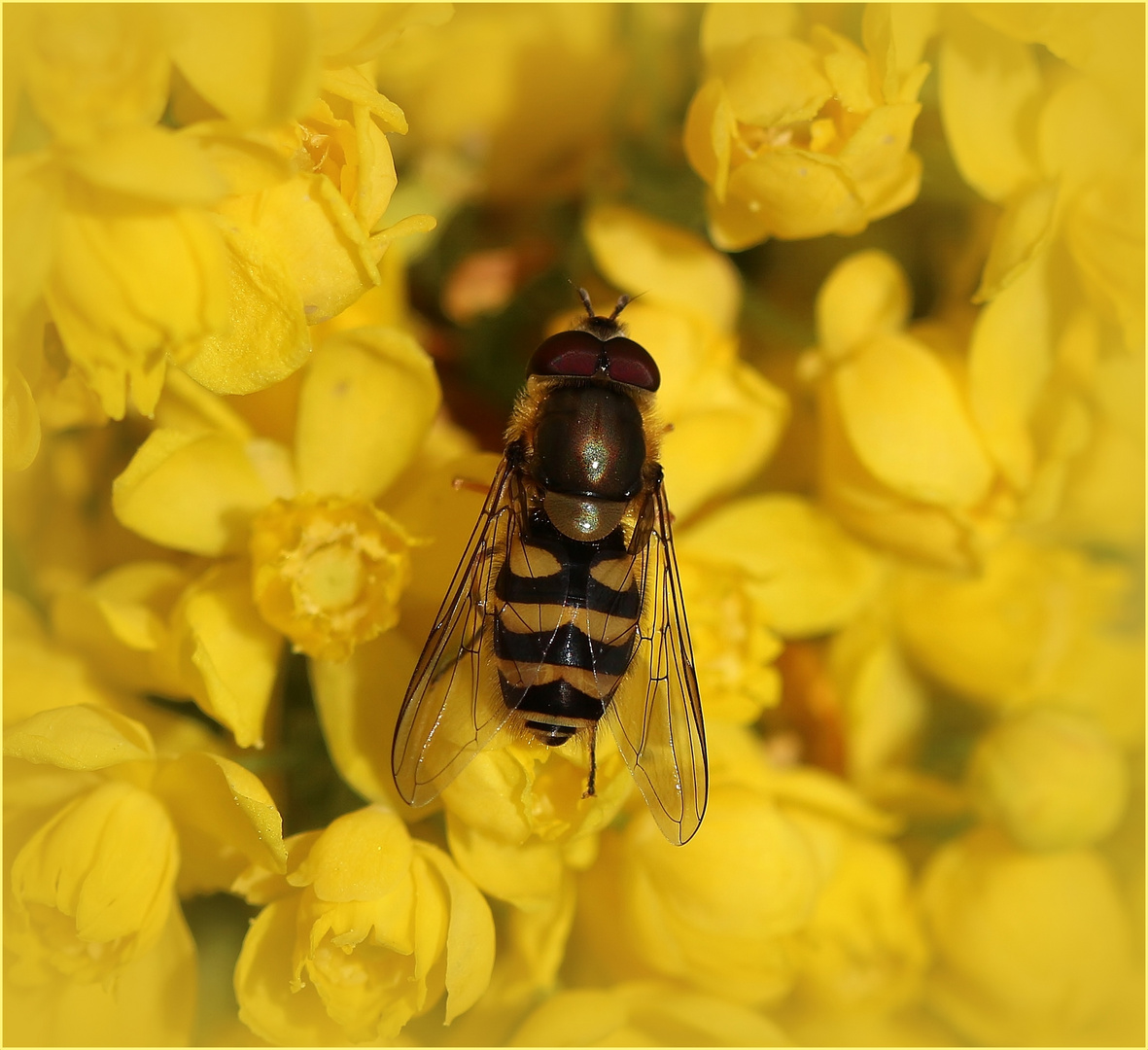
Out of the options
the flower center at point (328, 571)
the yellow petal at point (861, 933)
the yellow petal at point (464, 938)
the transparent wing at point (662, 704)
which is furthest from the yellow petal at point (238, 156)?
the yellow petal at point (861, 933)

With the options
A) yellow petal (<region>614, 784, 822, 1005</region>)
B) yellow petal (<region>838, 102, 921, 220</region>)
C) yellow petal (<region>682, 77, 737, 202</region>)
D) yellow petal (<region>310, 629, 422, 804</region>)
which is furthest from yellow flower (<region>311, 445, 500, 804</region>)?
yellow petal (<region>838, 102, 921, 220</region>)

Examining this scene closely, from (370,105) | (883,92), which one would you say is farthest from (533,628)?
(883,92)

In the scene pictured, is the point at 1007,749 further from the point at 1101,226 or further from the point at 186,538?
the point at 186,538

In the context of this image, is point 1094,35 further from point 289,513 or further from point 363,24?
point 289,513

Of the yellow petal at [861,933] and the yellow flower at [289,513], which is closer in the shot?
the yellow flower at [289,513]

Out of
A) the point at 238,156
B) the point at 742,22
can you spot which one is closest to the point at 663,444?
the point at 742,22

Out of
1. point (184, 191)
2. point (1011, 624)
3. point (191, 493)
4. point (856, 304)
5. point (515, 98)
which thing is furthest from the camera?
point (515, 98)

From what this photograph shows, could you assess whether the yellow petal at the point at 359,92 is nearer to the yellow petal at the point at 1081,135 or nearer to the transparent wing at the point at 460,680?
the transparent wing at the point at 460,680

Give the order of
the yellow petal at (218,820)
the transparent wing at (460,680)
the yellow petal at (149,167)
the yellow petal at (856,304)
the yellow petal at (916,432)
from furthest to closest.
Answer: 1. the yellow petal at (856,304)
2. the yellow petal at (916,432)
3. the transparent wing at (460,680)
4. the yellow petal at (218,820)
5. the yellow petal at (149,167)
